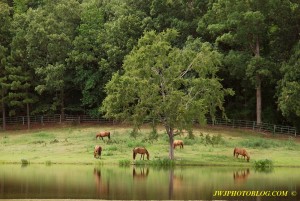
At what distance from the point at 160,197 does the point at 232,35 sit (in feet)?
123

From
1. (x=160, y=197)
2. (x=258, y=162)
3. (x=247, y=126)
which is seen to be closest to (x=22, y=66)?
(x=247, y=126)

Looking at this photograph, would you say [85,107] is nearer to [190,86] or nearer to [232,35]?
[232,35]

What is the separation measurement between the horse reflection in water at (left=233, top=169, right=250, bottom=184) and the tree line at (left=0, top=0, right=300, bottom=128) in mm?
21126

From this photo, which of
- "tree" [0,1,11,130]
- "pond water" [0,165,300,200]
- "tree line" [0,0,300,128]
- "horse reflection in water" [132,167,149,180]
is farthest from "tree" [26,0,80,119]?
"horse reflection in water" [132,167,149,180]

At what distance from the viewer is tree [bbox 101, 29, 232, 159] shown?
44062 mm

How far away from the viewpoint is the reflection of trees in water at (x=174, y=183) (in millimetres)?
30267

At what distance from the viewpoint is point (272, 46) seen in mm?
65188

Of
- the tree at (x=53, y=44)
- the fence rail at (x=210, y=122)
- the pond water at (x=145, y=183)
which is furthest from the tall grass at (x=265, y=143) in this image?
the tree at (x=53, y=44)

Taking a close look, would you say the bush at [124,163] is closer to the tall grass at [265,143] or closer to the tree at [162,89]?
the tree at [162,89]

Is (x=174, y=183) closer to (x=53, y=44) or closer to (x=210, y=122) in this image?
(x=210, y=122)

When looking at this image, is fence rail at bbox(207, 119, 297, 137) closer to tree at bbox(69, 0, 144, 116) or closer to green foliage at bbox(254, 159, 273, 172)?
tree at bbox(69, 0, 144, 116)

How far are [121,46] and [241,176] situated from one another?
36887 mm

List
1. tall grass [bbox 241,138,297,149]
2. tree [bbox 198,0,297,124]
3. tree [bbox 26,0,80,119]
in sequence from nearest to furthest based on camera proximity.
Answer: tall grass [bbox 241,138,297,149] < tree [bbox 198,0,297,124] < tree [bbox 26,0,80,119]

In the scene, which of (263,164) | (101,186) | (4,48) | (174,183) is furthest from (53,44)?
(101,186)
